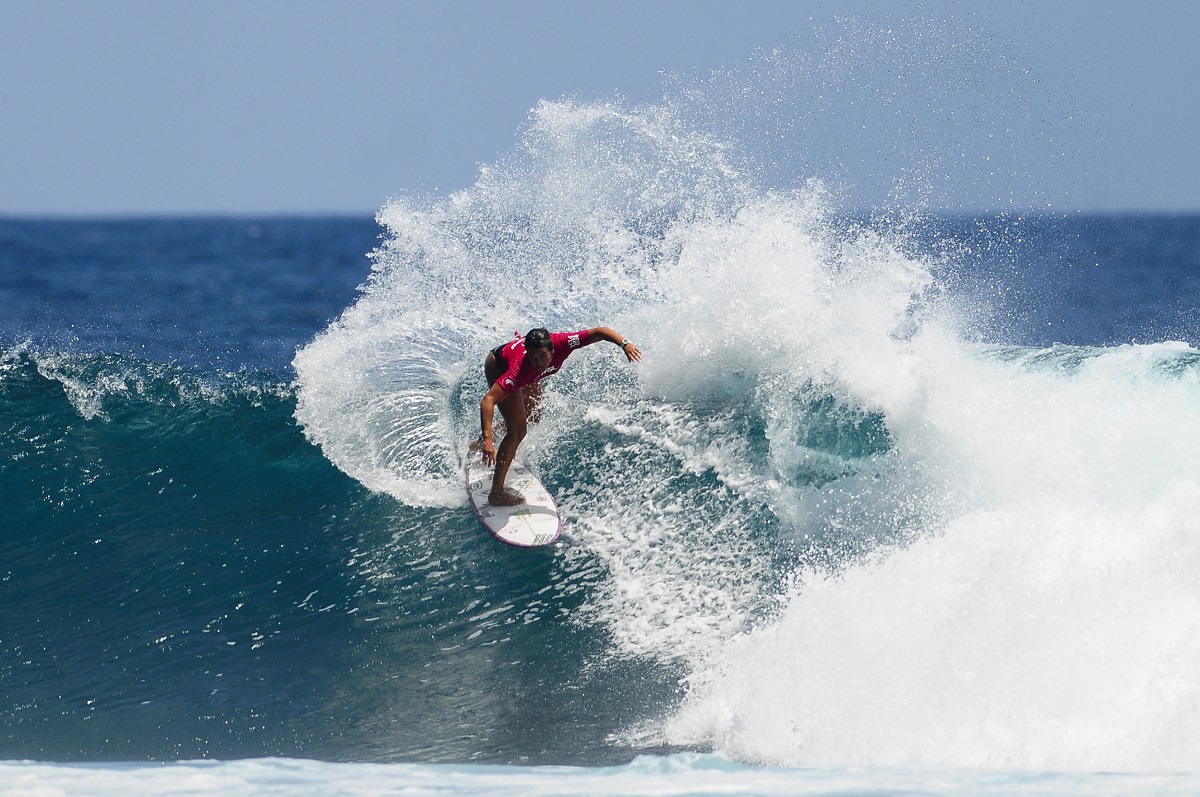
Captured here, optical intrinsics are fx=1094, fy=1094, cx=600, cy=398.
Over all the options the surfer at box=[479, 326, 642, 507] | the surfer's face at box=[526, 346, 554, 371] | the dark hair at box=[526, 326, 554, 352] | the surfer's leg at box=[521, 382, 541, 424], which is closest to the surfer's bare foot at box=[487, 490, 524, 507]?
the surfer at box=[479, 326, 642, 507]

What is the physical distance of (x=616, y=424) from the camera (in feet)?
30.3

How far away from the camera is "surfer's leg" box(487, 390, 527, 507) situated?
7992 mm

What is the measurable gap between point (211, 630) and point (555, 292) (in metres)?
4.68

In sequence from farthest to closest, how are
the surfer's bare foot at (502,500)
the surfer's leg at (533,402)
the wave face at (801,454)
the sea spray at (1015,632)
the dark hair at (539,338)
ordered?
the surfer's leg at (533,402)
the surfer's bare foot at (502,500)
the dark hair at (539,338)
the wave face at (801,454)
the sea spray at (1015,632)

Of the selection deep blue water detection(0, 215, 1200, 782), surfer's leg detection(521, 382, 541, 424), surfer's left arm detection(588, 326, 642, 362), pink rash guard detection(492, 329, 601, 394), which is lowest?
deep blue water detection(0, 215, 1200, 782)

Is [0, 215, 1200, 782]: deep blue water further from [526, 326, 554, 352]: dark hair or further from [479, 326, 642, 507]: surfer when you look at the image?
[526, 326, 554, 352]: dark hair

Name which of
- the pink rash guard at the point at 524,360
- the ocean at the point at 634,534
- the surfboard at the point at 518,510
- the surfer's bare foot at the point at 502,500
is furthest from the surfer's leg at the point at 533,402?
the surfer's bare foot at the point at 502,500

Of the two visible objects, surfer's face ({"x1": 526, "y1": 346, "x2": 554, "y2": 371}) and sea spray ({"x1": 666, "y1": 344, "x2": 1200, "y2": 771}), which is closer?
sea spray ({"x1": 666, "y1": 344, "x2": 1200, "y2": 771})

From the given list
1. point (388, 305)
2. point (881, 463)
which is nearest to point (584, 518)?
point (881, 463)

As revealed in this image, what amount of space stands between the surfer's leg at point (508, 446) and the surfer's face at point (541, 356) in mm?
343

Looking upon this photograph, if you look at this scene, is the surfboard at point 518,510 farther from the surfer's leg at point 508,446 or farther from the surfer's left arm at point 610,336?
the surfer's left arm at point 610,336

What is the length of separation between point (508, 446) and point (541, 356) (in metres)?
0.88

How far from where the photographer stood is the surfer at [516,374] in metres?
7.58

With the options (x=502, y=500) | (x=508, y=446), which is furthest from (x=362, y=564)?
(x=508, y=446)
